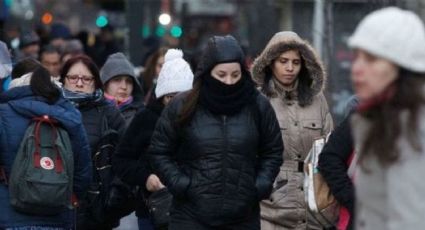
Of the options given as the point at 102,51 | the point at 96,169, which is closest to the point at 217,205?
the point at 96,169

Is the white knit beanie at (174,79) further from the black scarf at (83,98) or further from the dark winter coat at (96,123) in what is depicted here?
the black scarf at (83,98)

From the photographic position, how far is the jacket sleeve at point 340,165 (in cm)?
841

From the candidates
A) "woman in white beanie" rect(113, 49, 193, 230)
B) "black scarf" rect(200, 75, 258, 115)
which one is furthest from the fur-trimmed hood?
"black scarf" rect(200, 75, 258, 115)

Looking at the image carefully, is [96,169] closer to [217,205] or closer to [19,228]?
[19,228]

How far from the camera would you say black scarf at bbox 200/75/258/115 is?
8797mm

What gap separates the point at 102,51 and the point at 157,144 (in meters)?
13.9

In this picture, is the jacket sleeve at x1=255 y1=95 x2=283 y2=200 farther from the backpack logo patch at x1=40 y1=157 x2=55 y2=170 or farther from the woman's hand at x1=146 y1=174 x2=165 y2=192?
the backpack logo patch at x1=40 y1=157 x2=55 y2=170

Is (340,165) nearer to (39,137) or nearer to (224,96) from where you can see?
(224,96)

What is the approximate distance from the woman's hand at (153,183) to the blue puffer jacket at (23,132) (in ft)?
1.63

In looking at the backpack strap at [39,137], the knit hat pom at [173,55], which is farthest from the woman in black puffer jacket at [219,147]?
the knit hat pom at [173,55]

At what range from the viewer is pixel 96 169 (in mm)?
10852

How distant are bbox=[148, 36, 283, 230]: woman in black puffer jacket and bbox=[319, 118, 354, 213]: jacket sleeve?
1.74ft

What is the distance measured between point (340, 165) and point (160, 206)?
1945mm

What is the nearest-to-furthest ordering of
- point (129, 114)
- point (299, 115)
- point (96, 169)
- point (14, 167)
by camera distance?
point (14, 167) → point (299, 115) → point (96, 169) → point (129, 114)
